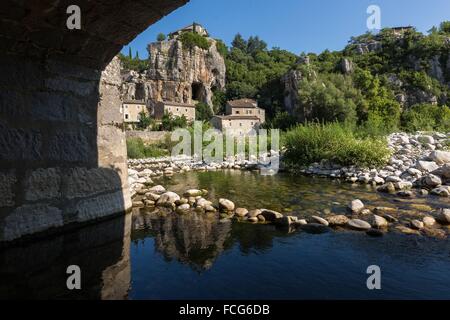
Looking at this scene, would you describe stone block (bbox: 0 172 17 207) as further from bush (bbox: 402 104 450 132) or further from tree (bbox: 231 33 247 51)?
tree (bbox: 231 33 247 51)

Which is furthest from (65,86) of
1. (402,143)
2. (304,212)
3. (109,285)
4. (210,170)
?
(402,143)

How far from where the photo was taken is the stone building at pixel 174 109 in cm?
5327

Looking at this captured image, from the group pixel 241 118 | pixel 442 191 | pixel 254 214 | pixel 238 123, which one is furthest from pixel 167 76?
pixel 254 214

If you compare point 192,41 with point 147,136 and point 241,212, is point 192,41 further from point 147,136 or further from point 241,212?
point 241,212

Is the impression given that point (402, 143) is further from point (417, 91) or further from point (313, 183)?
point (417, 91)

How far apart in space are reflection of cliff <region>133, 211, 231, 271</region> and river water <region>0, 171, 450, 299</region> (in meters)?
0.02

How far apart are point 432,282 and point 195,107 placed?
187 feet

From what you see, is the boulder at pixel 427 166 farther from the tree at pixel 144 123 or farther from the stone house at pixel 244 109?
the stone house at pixel 244 109

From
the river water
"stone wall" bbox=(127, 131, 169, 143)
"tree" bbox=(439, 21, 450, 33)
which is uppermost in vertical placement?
"tree" bbox=(439, 21, 450, 33)

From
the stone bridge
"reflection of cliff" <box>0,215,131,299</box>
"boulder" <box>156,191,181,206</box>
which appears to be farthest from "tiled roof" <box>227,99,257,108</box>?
"reflection of cliff" <box>0,215,131,299</box>

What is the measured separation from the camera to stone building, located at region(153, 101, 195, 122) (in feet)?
175

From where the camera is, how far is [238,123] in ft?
176

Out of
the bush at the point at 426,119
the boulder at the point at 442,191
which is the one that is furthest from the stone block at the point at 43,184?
the bush at the point at 426,119

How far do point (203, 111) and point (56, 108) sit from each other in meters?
55.8
